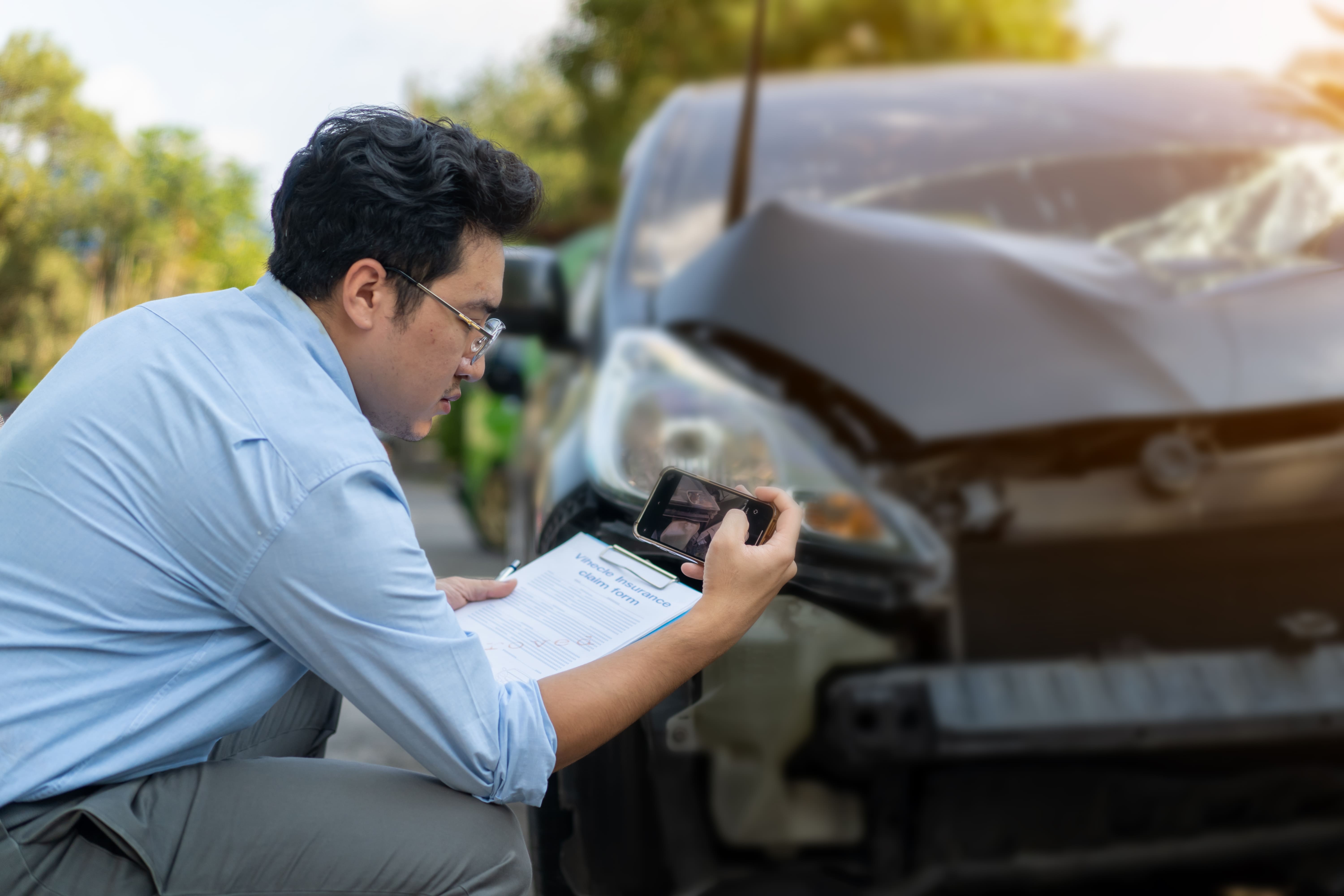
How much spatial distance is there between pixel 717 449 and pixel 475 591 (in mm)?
373

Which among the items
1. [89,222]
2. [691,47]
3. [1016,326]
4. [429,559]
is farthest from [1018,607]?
[691,47]

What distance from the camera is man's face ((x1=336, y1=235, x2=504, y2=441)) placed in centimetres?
121

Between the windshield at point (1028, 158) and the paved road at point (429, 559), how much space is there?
3.17 ft

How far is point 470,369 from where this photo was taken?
1.28 metres

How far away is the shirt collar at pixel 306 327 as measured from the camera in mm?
1198

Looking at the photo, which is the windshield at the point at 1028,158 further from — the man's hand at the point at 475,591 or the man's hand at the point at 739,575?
the man's hand at the point at 475,591

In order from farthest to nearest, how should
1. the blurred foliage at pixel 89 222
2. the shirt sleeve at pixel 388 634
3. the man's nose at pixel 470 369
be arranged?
the blurred foliage at pixel 89 222 → the man's nose at pixel 470 369 → the shirt sleeve at pixel 388 634

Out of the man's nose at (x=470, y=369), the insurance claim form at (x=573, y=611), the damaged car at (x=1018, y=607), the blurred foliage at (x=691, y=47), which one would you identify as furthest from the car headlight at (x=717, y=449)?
the blurred foliage at (x=691, y=47)

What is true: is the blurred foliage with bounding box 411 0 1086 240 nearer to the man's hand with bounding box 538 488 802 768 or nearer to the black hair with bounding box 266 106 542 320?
the black hair with bounding box 266 106 542 320

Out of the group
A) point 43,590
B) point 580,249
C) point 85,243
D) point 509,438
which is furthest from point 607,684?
point 509,438

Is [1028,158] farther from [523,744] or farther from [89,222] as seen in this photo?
[89,222]

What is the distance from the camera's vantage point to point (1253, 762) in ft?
4.33

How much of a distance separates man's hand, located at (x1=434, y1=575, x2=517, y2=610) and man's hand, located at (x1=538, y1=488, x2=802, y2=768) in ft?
0.72

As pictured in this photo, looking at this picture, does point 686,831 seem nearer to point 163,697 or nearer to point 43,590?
point 163,697
